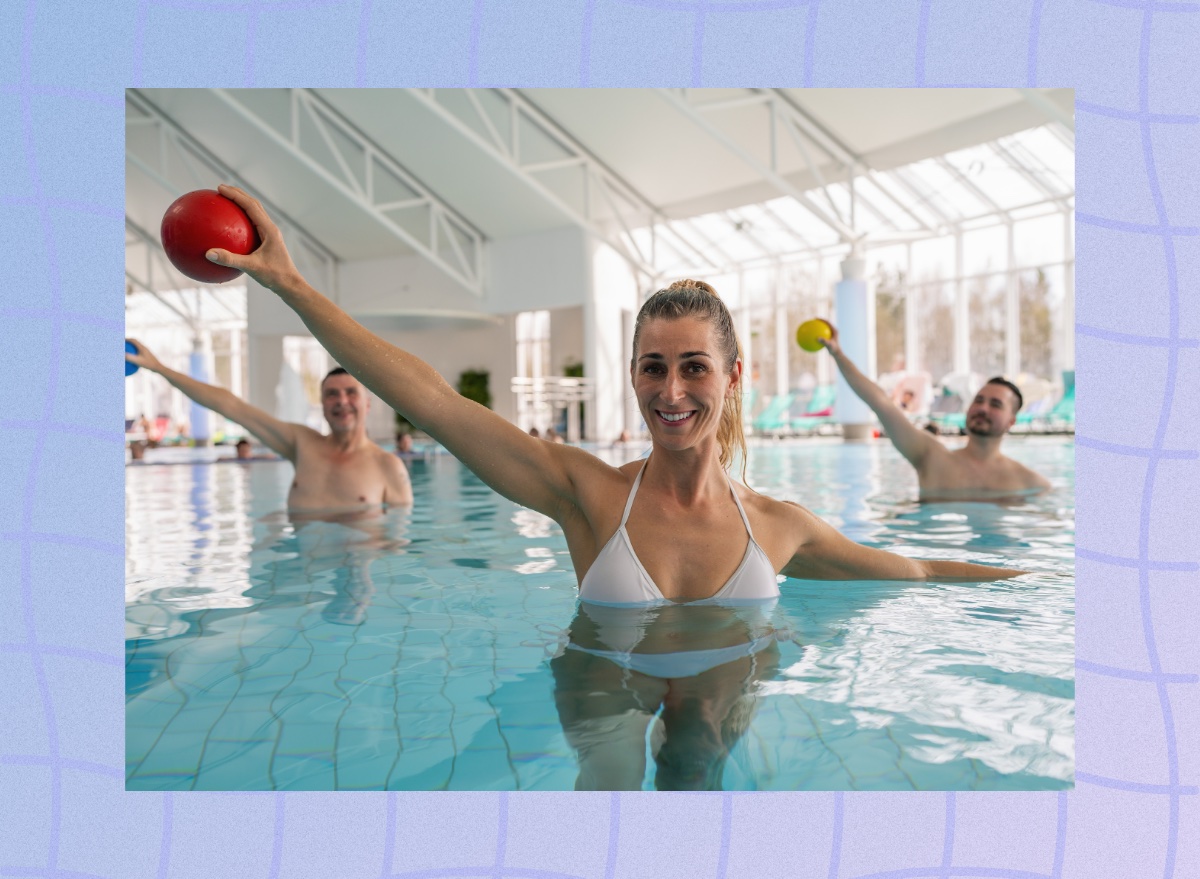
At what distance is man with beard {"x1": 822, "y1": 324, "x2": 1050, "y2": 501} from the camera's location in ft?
17.8

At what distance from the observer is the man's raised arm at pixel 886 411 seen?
455 centimetres

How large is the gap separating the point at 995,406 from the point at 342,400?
3482 mm

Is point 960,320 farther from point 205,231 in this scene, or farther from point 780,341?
point 205,231

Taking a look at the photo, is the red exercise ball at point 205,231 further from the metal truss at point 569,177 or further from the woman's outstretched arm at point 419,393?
the metal truss at point 569,177

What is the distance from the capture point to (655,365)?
6.41 feet

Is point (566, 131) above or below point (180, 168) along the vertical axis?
below

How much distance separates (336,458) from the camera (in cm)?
544

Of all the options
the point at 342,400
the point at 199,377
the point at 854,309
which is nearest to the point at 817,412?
the point at 854,309

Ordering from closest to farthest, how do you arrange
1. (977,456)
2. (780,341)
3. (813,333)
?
(813,333)
(977,456)
(780,341)

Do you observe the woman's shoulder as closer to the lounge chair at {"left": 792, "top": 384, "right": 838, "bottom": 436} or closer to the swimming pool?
the swimming pool

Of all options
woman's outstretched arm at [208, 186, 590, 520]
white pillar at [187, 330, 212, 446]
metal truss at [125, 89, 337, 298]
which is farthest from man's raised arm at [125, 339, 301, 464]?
white pillar at [187, 330, 212, 446]

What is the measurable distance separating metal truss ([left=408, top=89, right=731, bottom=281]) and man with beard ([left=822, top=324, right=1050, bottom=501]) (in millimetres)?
9530

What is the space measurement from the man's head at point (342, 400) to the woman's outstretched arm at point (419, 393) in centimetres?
314

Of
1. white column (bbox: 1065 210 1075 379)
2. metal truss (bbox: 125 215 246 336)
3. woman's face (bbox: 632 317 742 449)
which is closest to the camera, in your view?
woman's face (bbox: 632 317 742 449)
